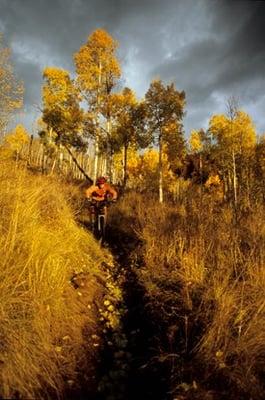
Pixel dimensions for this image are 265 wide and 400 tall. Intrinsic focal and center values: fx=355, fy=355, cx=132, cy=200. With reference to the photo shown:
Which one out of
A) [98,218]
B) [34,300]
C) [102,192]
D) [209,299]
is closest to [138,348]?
[209,299]

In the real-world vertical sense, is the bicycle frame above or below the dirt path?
above

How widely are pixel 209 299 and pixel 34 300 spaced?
2145mm

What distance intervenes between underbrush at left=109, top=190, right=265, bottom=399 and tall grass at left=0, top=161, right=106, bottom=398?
1.04 meters

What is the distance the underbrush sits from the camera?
3.50 metres

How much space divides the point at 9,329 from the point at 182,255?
10.7 feet

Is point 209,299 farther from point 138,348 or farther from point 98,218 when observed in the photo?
point 98,218

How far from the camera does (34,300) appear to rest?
4066 mm

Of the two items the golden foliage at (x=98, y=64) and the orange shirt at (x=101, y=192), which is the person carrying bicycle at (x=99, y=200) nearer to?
the orange shirt at (x=101, y=192)

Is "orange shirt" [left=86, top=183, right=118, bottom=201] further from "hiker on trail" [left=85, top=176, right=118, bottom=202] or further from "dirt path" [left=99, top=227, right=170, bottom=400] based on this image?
"dirt path" [left=99, top=227, right=170, bottom=400]

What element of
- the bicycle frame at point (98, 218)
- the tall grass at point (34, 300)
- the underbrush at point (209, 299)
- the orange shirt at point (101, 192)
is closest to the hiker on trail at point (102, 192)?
the orange shirt at point (101, 192)

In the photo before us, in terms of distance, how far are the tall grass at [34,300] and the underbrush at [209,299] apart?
1042mm

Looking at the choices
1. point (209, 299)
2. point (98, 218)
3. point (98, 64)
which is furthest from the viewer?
point (98, 64)

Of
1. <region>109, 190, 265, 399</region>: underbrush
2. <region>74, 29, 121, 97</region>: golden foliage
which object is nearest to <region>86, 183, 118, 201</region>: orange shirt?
<region>109, 190, 265, 399</region>: underbrush

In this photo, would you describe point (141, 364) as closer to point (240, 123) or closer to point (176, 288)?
point (176, 288)
